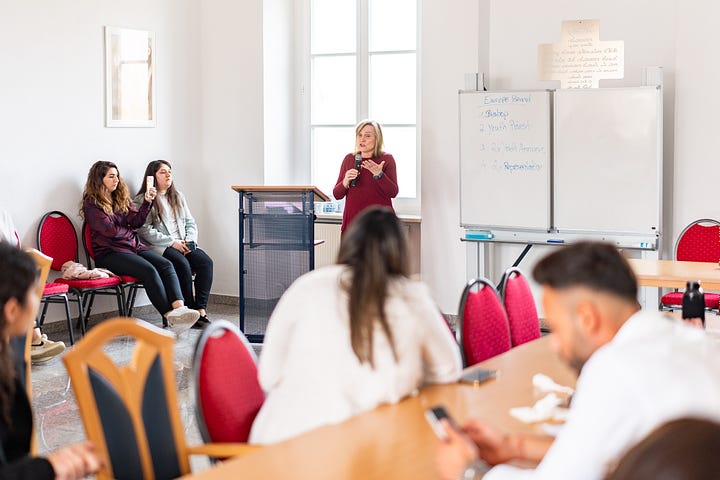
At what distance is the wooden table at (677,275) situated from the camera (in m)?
4.74

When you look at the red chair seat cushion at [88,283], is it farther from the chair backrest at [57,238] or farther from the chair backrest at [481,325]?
the chair backrest at [481,325]

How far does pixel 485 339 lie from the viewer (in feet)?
11.8

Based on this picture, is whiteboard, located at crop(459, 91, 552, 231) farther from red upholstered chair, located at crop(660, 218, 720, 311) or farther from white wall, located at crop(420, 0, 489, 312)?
red upholstered chair, located at crop(660, 218, 720, 311)

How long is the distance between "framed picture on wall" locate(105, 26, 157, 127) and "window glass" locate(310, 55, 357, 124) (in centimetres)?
144

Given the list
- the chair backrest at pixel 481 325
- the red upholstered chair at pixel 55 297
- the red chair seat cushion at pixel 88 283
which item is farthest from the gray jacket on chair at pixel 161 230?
the chair backrest at pixel 481 325

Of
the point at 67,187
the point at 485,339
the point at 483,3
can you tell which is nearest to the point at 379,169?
the point at 483,3

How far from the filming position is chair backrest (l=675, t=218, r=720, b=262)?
615cm

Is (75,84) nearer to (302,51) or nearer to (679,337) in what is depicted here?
(302,51)

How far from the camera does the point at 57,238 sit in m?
7.04

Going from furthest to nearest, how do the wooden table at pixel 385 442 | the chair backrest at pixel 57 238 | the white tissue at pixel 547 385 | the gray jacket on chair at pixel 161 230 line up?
the gray jacket on chair at pixel 161 230
the chair backrest at pixel 57 238
the white tissue at pixel 547 385
the wooden table at pixel 385 442

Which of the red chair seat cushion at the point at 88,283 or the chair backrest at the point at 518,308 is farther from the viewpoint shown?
the red chair seat cushion at the point at 88,283

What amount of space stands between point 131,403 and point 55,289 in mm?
4270

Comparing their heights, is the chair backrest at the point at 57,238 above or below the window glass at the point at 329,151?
below

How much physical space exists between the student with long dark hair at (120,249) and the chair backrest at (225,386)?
4.36 meters
